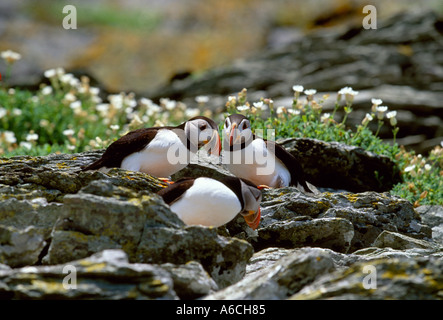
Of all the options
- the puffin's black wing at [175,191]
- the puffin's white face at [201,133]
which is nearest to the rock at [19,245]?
the puffin's black wing at [175,191]

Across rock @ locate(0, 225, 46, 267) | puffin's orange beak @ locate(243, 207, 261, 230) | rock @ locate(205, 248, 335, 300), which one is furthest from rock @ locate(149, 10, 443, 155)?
rock @ locate(0, 225, 46, 267)

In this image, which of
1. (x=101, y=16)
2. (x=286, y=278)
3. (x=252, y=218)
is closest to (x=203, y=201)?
(x=252, y=218)

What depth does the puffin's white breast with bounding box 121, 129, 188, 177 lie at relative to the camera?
20.0 ft

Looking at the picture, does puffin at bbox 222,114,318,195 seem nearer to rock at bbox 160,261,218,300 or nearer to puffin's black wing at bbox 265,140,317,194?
puffin's black wing at bbox 265,140,317,194

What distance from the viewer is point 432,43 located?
15.8 m

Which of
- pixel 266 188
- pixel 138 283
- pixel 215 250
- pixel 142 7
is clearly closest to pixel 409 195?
pixel 266 188

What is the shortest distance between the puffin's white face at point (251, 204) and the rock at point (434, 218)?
2.50 m

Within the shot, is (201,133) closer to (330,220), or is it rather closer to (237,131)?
(237,131)

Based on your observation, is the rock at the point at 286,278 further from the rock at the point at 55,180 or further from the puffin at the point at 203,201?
the rock at the point at 55,180

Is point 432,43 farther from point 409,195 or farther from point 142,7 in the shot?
point 142,7

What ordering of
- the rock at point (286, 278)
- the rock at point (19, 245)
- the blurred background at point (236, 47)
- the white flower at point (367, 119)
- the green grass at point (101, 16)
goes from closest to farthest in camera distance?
the rock at point (286, 278)
the rock at point (19, 245)
the white flower at point (367, 119)
the blurred background at point (236, 47)
the green grass at point (101, 16)

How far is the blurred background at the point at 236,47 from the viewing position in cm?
1477

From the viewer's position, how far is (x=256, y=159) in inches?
267

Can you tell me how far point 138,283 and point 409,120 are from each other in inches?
437
